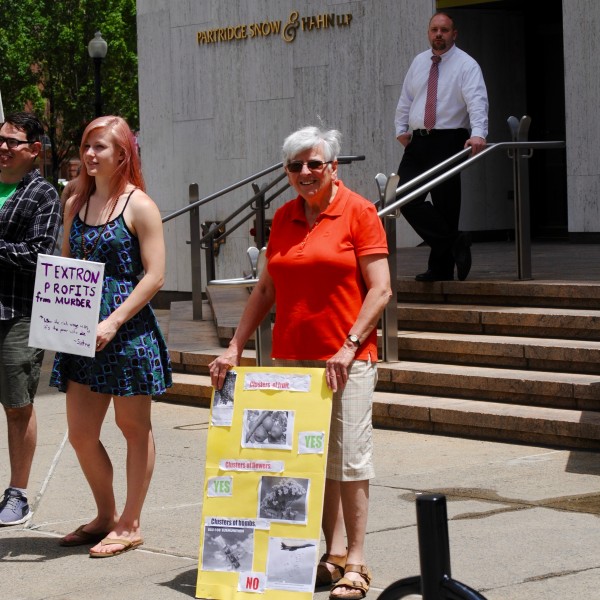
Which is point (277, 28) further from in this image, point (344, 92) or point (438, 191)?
point (438, 191)

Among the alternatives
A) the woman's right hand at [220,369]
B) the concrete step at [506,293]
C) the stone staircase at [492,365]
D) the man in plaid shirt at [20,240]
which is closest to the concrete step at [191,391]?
the stone staircase at [492,365]

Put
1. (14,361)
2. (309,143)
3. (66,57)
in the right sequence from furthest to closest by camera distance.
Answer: (66,57) < (14,361) < (309,143)

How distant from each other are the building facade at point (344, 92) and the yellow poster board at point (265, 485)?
348 inches

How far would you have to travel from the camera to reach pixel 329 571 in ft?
16.8

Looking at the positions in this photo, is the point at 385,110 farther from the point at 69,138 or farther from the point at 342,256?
the point at 69,138

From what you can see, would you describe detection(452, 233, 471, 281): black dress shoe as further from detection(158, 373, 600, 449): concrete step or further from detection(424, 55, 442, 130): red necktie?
detection(158, 373, 600, 449): concrete step

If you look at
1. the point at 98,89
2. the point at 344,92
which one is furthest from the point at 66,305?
the point at 98,89

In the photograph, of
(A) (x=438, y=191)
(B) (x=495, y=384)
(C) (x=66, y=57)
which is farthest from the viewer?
(C) (x=66, y=57)

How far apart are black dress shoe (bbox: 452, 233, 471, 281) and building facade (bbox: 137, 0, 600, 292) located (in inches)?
150

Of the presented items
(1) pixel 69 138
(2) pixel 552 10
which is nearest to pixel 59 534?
(2) pixel 552 10

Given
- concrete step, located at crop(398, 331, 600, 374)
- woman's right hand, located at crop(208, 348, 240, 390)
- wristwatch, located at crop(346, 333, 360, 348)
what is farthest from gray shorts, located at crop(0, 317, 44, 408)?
concrete step, located at crop(398, 331, 600, 374)

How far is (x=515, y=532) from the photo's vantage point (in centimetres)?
579

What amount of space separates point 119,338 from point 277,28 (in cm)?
1054

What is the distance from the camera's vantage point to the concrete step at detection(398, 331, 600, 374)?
8.34 m
